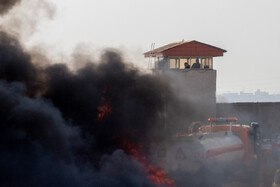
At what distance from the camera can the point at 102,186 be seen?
32719 millimetres

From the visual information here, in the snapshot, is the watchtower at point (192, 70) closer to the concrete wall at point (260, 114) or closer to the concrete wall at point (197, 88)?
the concrete wall at point (197, 88)

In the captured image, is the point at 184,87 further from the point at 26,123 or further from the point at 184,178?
the point at 26,123

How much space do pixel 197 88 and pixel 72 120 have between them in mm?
19673

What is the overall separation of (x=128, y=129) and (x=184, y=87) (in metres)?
14.7

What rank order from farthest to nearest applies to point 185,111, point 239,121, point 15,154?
point 239,121 < point 185,111 < point 15,154

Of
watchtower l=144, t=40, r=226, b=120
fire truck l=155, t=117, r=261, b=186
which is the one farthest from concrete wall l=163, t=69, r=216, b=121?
fire truck l=155, t=117, r=261, b=186

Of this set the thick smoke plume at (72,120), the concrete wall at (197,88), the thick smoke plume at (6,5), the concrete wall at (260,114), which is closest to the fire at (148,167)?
the thick smoke plume at (72,120)

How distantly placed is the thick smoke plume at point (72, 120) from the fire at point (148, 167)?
495mm

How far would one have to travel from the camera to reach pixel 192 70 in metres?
52.1

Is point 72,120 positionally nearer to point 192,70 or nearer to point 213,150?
point 213,150

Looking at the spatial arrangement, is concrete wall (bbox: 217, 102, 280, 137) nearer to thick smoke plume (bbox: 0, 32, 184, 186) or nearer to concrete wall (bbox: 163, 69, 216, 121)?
concrete wall (bbox: 163, 69, 216, 121)

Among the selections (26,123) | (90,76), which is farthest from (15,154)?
(90,76)

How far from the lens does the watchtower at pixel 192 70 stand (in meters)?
51.3

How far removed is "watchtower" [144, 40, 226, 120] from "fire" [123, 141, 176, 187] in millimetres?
14012
